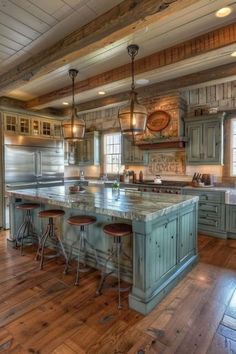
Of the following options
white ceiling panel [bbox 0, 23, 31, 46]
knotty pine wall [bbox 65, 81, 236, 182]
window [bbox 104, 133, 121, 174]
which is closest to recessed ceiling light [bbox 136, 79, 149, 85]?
knotty pine wall [bbox 65, 81, 236, 182]

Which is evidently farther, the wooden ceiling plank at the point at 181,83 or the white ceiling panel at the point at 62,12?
the wooden ceiling plank at the point at 181,83

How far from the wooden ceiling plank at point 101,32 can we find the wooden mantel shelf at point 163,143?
2657 mm

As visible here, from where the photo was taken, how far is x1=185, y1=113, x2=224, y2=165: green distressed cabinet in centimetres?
424

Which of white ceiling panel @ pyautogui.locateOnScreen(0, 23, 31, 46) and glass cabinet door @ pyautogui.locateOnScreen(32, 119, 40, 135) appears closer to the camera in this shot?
white ceiling panel @ pyautogui.locateOnScreen(0, 23, 31, 46)

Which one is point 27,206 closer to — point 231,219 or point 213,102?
point 231,219

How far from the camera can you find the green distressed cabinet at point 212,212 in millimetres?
4062

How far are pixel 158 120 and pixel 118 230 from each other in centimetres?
324

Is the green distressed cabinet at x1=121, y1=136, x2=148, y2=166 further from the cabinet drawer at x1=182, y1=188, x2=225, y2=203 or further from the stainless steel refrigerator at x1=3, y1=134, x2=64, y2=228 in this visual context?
the stainless steel refrigerator at x1=3, y1=134, x2=64, y2=228

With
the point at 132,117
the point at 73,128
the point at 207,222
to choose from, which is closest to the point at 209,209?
the point at 207,222

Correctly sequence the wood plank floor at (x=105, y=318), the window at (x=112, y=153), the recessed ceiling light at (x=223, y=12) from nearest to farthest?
the wood plank floor at (x=105, y=318) → the recessed ceiling light at (x=223, y=12) → the window at (x=112, y=153)

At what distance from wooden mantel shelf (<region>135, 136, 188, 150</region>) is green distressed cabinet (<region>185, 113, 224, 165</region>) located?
0.17 m

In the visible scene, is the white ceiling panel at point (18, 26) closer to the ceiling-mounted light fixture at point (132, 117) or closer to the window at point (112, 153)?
the ceiling-mounted light fixture at point (132, 117)

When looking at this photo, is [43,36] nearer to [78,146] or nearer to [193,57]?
[193,57]

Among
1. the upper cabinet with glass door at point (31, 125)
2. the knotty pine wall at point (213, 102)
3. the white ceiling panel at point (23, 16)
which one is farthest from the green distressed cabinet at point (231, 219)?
the upper cabinet with glass door at point (31, 125)
